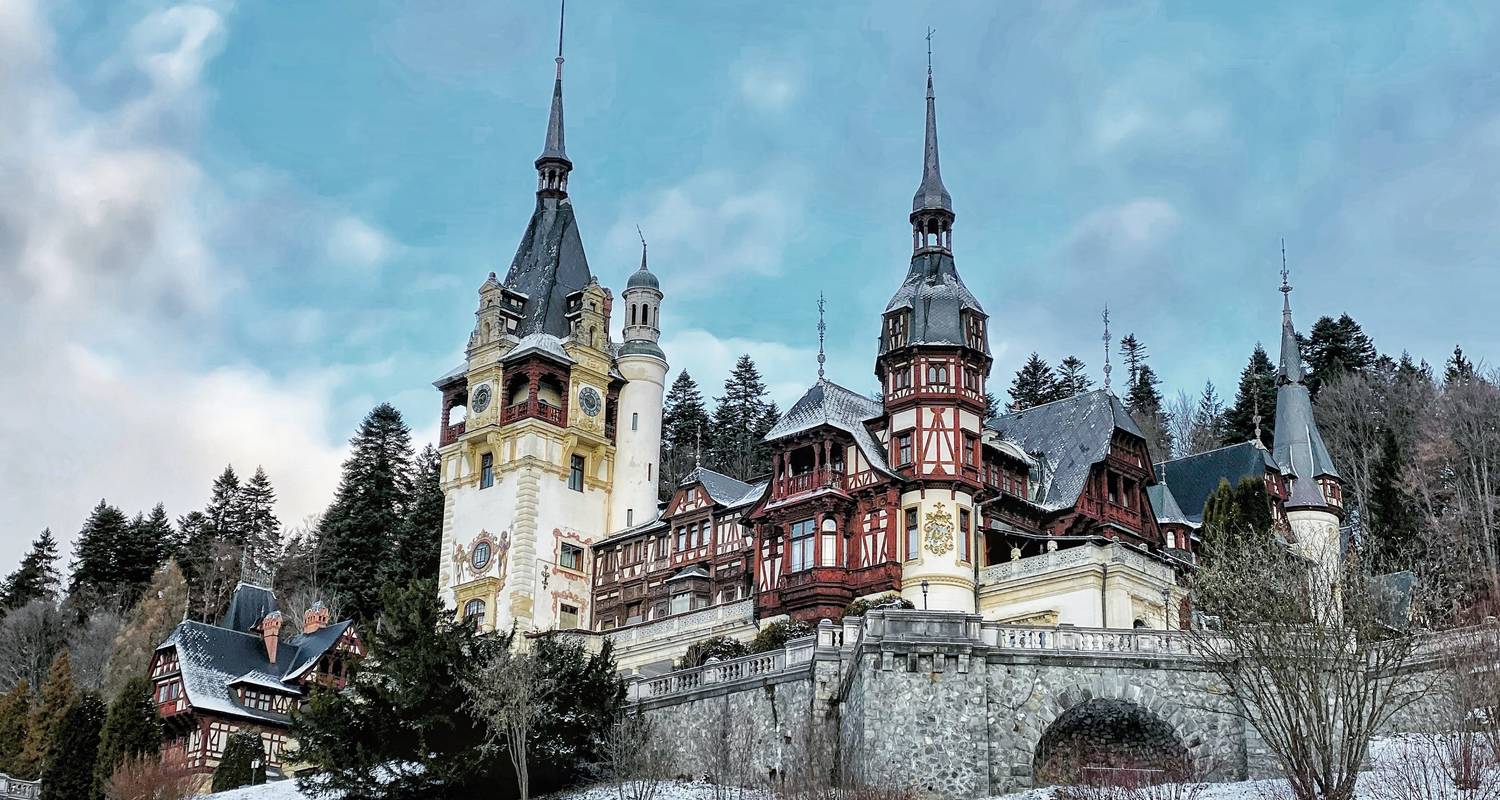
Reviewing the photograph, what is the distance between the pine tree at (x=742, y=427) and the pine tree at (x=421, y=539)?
16192 mm

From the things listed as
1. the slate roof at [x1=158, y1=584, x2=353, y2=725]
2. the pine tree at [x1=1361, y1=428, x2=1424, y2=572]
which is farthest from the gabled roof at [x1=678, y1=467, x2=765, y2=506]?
the pine tree at [x1=1361, y1=428, x2=1424, y2=572]

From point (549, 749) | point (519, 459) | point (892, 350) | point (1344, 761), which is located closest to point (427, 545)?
point (519, 459)

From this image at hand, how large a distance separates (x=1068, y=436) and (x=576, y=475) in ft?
63.0

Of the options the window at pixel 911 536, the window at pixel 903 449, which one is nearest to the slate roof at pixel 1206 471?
the window at pixel 903 449

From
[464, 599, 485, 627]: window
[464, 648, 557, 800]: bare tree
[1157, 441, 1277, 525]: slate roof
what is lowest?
[464, 648, 557, 800]: bare tree

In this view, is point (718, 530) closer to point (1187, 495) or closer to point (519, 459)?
point (519, 459)

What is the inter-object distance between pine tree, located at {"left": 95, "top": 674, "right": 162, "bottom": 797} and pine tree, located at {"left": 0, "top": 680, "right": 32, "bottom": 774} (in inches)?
376

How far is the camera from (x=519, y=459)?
65375mm

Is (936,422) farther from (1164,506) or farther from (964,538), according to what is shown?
(1164,506)

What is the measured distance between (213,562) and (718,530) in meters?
35.8

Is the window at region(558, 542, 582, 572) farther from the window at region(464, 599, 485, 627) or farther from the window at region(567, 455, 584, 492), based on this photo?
the window at region(464, 599, 485, 627)

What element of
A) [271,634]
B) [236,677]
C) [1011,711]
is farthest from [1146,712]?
[271,634]

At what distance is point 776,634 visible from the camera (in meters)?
48.0

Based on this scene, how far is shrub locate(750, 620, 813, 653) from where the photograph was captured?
47.2m
